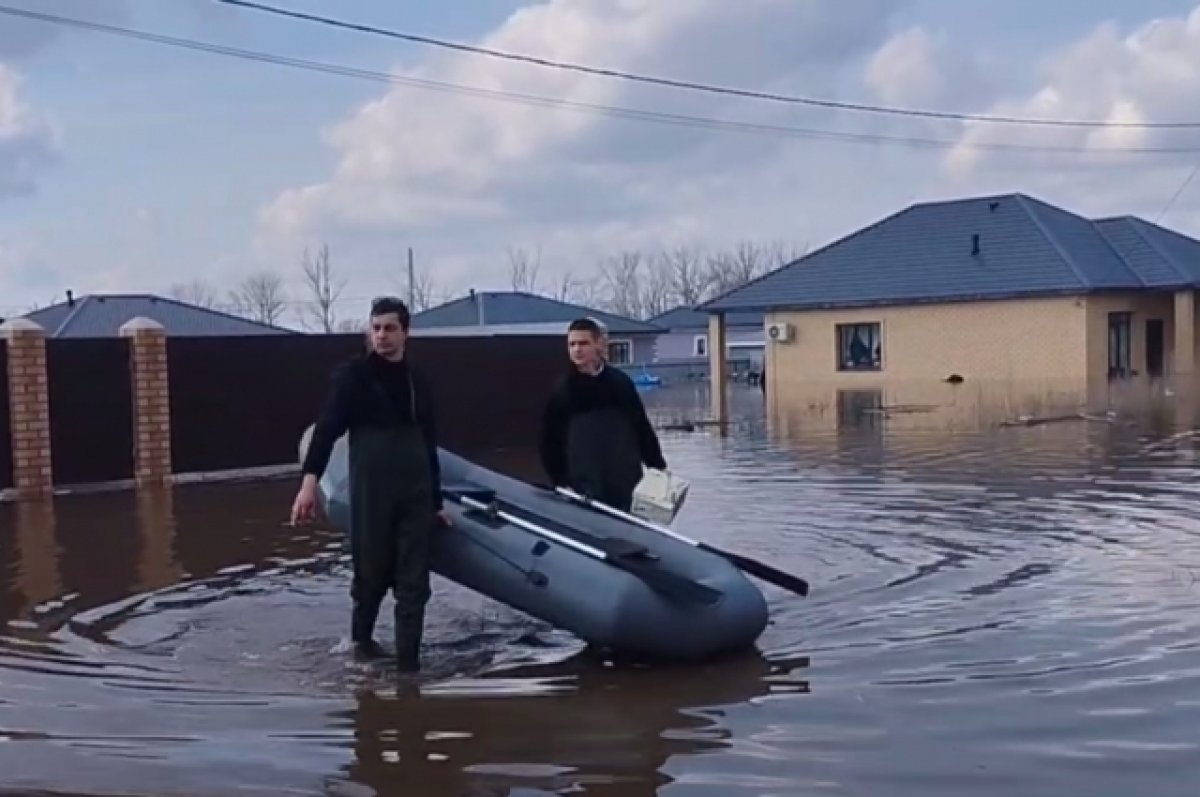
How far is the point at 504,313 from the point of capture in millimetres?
60812

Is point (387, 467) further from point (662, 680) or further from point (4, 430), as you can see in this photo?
point (4, 430)

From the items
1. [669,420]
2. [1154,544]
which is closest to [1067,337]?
[669,420]

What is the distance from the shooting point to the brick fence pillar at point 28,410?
573 inches

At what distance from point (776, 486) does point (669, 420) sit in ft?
41.2

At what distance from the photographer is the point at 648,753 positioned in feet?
16.4

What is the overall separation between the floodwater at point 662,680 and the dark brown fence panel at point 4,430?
3781 mm

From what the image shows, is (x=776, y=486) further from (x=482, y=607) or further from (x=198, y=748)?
(x=198, y=748)

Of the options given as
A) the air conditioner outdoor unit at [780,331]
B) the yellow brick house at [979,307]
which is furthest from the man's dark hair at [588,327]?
the air conditioner outdoor unit at [780,331]

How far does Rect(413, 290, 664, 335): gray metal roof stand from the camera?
198 ft

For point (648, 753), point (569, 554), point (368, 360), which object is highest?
point (368, 360)

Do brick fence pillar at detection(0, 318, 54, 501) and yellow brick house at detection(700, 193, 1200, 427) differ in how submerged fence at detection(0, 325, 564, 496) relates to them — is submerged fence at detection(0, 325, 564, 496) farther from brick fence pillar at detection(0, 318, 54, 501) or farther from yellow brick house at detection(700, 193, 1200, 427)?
yellow brick house at detection(700, 193, 1200, 427)

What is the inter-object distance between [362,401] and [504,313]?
180 ft

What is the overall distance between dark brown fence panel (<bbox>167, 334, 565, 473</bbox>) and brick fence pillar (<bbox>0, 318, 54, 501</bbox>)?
148 centimetres

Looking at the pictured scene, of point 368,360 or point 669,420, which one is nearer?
point 368,360
